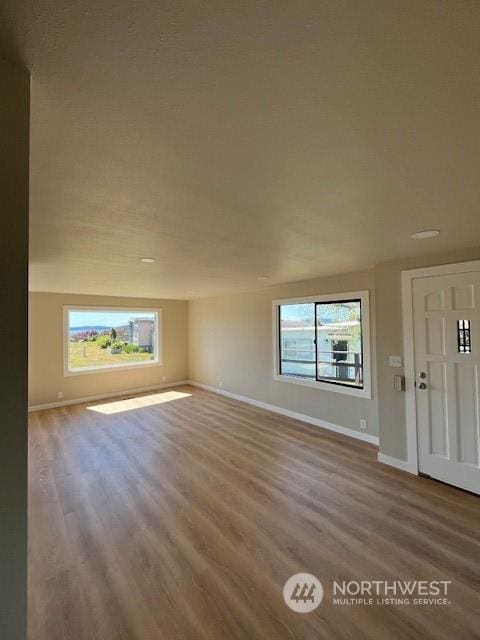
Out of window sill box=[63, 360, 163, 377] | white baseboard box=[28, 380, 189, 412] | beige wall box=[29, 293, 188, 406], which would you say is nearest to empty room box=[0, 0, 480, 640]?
white baseboard box=[28, 380, 189, 412]

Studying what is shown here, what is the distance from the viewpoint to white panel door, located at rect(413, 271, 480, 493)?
269 centimetres

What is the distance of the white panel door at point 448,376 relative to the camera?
2.69 metres

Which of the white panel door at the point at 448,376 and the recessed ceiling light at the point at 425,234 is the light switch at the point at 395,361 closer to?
the white panel door at the point at 448,376

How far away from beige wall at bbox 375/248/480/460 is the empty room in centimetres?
2

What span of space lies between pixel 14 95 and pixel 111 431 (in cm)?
451

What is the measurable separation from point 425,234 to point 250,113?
76.5 inches

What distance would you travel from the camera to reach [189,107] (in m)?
0.90

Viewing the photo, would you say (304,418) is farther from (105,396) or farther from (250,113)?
(250,113)

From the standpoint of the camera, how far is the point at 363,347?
3889mm

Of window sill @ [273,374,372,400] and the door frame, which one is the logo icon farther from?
window sill @ [273,374,372,400]

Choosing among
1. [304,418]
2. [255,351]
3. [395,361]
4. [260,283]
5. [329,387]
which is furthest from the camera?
[255,351]

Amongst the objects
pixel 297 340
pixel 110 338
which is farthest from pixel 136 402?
pixel 297 340

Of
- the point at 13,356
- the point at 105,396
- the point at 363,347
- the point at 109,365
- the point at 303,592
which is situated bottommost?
the point at 303,592

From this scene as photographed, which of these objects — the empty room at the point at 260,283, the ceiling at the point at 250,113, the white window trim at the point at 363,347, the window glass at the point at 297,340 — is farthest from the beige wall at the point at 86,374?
the ceiling at the point at 250,113
